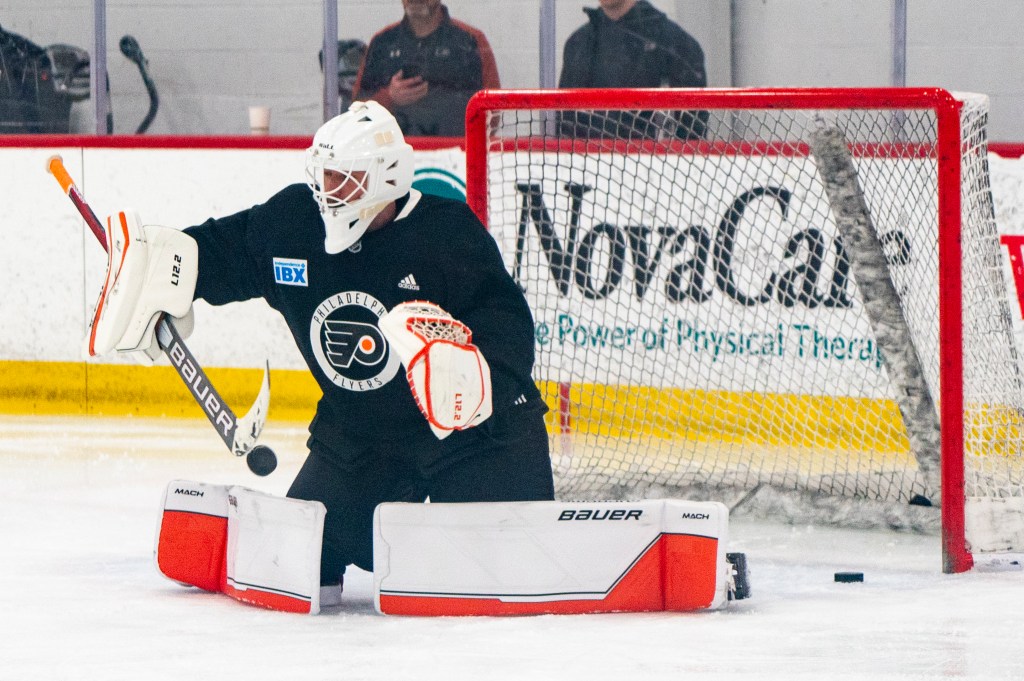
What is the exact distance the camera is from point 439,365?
2525mm

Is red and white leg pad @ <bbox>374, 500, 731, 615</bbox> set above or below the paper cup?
below

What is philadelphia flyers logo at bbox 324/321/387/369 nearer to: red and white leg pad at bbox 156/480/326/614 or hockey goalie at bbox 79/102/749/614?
hockey goalie at bbox 79/102/749/614

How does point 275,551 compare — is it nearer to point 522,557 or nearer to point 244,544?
point 244,544

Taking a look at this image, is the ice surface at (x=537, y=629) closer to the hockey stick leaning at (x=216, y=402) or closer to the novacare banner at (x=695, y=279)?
the hockey stick leaning at (x=216, y=402)

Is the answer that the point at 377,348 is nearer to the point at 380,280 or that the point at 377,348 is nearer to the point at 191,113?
the point at 380,280

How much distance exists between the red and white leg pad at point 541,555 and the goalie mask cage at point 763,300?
0.68 metres

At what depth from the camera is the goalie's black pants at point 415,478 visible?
2.88m

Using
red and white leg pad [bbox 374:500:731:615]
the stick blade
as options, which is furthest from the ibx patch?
red and white leg pad [bbox 374:500:731:615]

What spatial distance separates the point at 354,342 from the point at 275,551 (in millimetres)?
Result: 406

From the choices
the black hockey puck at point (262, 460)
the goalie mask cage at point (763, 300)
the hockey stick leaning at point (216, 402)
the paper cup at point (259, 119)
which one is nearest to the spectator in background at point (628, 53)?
the goalie mask cage at point (763, 300)

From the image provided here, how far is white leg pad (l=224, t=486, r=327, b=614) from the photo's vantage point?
111 inches

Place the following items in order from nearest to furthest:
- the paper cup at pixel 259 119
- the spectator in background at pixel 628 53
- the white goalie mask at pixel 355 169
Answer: the white goalie mask at pixel 355 169, the spectator in background at pixel 628 53, the paper cup at pixel 259 119

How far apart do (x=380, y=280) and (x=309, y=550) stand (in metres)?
0.49

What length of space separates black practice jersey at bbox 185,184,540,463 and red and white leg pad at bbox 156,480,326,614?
18 cm
